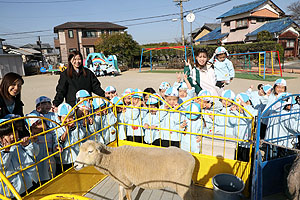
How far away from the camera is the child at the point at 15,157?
2.41 metres

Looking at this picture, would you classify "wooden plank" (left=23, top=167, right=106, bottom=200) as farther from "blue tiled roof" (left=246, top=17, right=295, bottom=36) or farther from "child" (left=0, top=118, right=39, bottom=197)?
"blue tiled roof" (left=246, top=17, right=295, bottom=36)

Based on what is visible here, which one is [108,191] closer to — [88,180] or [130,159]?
[88,180]

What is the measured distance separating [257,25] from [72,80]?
111ft

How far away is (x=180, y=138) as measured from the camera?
3.50 meters

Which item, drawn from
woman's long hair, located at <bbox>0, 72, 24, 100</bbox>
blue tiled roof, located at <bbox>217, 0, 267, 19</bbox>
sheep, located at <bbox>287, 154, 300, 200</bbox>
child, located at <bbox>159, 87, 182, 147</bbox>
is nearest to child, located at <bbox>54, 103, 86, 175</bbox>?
woman's long hair, located at <bbox>0, 72, 24, 100</bbox>

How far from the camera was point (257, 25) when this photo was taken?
30703 mm

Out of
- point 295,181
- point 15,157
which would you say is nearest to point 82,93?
point 15,157

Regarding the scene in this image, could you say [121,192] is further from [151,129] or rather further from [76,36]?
[76,36]

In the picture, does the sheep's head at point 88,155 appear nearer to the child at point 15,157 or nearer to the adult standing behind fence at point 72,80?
the child at point 15,157

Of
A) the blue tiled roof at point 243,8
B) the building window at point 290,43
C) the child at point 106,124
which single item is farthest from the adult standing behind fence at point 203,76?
the building window at point 290,43

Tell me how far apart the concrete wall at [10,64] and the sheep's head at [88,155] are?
91.6 feet

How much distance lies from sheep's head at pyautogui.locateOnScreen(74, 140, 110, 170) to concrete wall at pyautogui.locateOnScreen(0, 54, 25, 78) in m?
27.9

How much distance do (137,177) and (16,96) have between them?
2399 millimetres

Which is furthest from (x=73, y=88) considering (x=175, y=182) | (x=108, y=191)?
(x=175, y=182)
